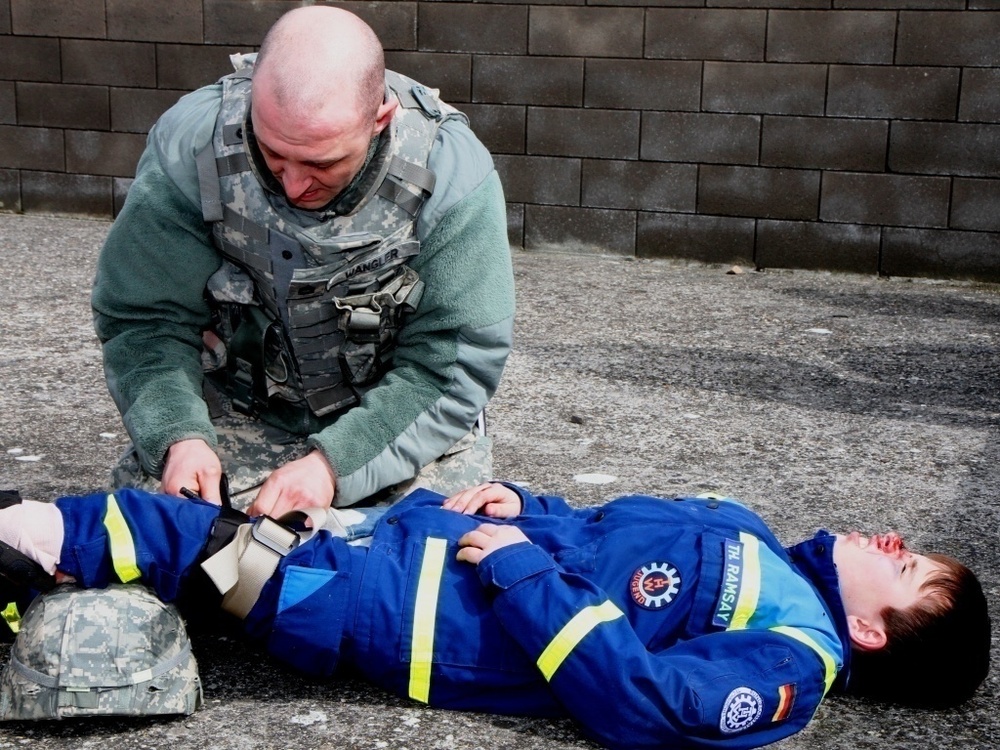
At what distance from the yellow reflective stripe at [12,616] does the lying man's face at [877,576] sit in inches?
61.4

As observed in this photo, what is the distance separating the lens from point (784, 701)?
223cm

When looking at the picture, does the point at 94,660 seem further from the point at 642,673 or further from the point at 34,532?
the point at 642,673

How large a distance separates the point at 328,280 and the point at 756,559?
1.06 m

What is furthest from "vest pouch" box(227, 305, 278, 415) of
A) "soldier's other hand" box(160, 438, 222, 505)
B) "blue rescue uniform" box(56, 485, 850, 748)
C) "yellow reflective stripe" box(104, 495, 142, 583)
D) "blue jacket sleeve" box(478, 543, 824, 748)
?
"blue jacket sleeve" box(478, 543, 824, 748)

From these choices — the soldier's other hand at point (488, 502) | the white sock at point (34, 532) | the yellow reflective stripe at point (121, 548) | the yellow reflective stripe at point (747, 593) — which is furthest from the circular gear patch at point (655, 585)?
the white sock at point (34, 532)

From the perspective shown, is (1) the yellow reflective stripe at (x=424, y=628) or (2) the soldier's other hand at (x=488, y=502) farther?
(2) the soldier's other hand at (x=488, y=502)

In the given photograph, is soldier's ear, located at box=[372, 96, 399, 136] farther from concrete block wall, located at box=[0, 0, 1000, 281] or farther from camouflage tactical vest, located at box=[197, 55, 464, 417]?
concrete block wall, located at box=[0, 0, 1000, 281]

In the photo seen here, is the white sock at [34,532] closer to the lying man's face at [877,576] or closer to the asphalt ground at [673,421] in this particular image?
the asphalt ground at [673,421]

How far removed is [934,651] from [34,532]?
1641 millimetres

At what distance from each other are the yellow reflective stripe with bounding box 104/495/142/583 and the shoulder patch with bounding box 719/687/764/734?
3.42 ft

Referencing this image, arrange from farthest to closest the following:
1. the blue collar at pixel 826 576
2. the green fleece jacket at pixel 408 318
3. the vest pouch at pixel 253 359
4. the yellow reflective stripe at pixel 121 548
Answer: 1. the vest pouch at pixel 253 359
2. the green fleece jacket at pixel 408 318
3. the blue collar at pixel 826 576
4. the yellow reflective stripe at pixel 121 548

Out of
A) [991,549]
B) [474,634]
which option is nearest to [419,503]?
[474,634]

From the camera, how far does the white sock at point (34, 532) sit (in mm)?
2227

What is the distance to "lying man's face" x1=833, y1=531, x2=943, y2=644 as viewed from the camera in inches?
98.0
